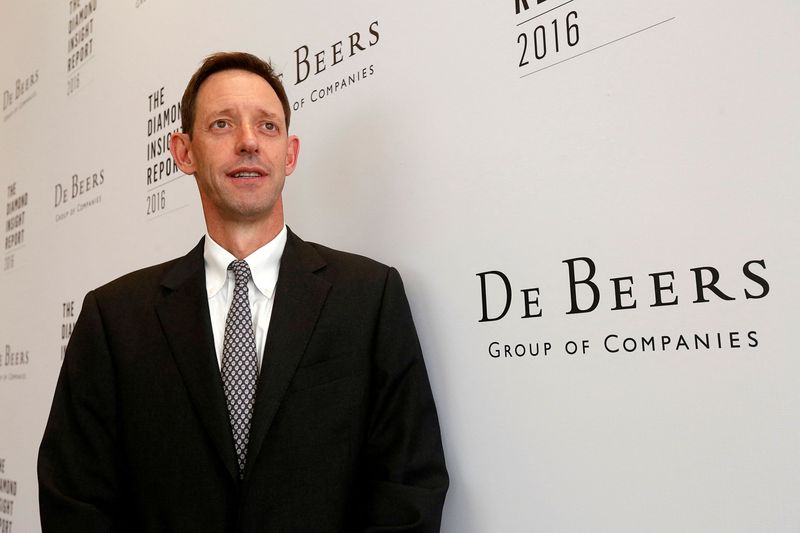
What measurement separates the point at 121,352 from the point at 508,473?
0.58 m

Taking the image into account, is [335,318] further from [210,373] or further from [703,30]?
[703,30]

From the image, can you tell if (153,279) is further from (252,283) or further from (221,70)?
(221,70)

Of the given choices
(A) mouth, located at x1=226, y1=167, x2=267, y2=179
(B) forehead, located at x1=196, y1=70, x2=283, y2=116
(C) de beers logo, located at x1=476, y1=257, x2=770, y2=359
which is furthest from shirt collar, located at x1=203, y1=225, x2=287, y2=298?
(C) de beers logo, located at x1=476, y1=257, x2=770, y2=359

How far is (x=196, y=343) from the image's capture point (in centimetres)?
104

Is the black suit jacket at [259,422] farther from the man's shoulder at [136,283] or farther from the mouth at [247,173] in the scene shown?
the mouth at [247,173]

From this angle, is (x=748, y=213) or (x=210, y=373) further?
(x=210, y=373)

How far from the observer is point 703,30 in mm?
862

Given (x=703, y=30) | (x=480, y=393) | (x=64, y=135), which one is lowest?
(x=480, y=393)

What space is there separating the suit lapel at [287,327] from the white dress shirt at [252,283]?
25 millimetres

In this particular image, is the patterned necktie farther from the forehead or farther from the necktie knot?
the forehead

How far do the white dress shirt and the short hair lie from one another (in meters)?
0.22

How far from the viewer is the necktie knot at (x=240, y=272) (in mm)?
1085

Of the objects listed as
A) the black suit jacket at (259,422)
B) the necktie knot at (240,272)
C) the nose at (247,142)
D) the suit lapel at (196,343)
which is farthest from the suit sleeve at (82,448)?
the nose at (247,142)

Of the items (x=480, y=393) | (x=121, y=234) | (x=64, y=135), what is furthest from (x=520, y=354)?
(x=64, y=135)
